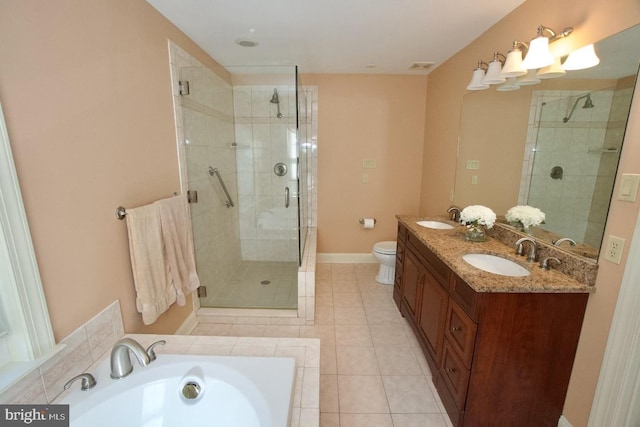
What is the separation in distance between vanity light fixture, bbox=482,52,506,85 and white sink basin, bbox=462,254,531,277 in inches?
47.5

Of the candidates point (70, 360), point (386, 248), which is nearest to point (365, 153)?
point (386, 248)

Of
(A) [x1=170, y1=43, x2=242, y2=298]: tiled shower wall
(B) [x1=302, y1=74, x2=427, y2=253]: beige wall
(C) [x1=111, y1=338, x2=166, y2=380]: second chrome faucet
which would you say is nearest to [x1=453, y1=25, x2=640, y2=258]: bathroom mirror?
(B) [x1=302, y1=74, x2=427, y2=253]: beige wall

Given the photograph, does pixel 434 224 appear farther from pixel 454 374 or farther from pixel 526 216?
pixel 454 374

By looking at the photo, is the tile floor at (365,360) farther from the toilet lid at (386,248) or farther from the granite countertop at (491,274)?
the granite countertop at (491,274)

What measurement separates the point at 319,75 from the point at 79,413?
347 centimetres

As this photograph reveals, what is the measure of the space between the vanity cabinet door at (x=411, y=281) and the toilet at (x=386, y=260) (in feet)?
1.64

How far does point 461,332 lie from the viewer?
57.4 inches

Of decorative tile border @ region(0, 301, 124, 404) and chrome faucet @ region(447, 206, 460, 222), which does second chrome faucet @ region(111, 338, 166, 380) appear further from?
chrome faucet @ region(447, 206, 460, 222)

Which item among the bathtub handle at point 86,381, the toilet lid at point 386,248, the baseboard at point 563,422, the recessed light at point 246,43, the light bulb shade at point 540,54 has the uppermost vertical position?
the recessed light at point 246,43

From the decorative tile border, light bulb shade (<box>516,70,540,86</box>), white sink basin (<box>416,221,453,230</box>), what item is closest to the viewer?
the decorative tile border

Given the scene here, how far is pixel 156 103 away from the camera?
74.2 inches

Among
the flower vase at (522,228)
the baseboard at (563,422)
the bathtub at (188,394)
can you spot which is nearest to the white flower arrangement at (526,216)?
the flower vase at (522,228)

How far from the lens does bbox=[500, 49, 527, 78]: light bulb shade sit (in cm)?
169

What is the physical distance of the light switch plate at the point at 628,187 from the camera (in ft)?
3.74
